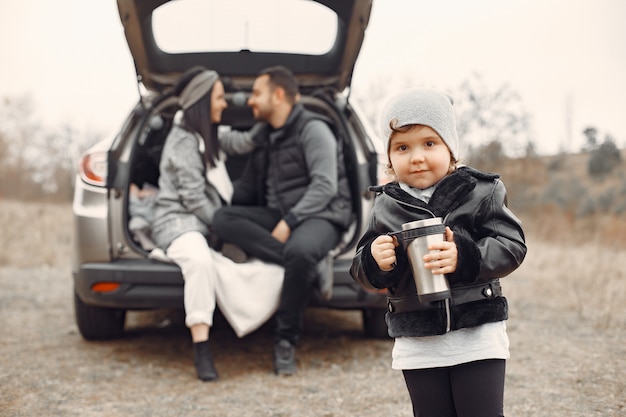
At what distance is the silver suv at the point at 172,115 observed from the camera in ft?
11.6

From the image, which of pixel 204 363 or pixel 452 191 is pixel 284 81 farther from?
pixel 452 191

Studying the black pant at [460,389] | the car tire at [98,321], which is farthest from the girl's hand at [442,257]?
the car tire at [98,321]

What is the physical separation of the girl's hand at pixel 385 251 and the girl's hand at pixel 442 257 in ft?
0.38

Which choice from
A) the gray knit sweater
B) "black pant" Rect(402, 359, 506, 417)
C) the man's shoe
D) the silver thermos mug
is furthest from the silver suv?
the silver thermos mug

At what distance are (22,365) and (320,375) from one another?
1.58 meters

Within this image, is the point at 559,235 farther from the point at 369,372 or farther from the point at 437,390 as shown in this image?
the point at 437,390

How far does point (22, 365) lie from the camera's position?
3670 millimetres

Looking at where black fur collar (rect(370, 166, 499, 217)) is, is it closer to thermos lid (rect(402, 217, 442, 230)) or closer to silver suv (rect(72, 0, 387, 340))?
thermos lid (rect(402, 217, 442, 230))

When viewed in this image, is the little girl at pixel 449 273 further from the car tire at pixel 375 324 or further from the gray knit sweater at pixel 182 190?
the car tire at pixel 375 324

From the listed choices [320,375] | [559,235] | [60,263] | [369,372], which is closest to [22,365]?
[320,375]

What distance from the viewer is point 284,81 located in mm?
3965

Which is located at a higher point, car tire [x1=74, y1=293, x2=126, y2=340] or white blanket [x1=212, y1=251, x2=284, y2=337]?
white blanket [x1=212, y1=251, x2=284, y2=337]

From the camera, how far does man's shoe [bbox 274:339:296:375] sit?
3557mm

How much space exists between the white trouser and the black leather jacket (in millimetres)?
1685
